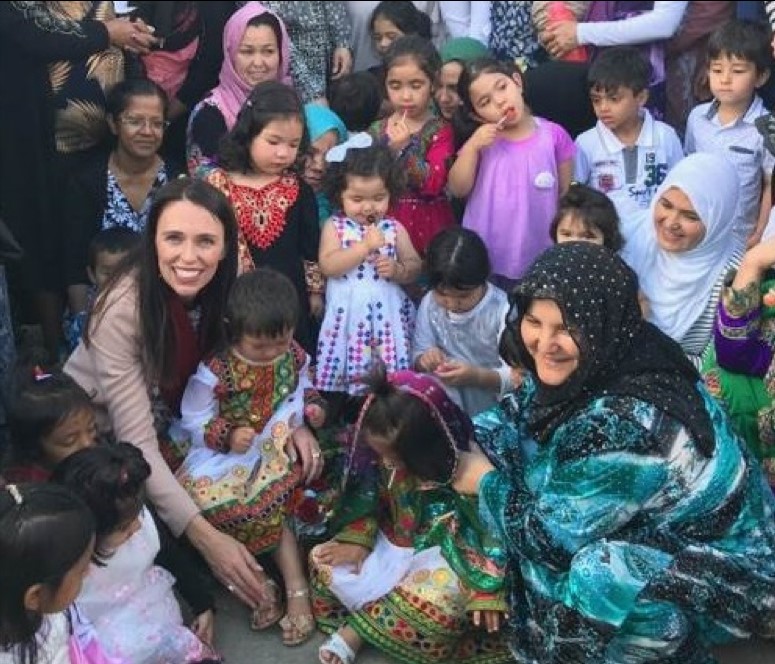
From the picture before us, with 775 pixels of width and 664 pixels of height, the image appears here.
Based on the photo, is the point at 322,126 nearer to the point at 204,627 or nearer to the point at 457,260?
the point at 457,260

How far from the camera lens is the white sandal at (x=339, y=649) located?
3090mm

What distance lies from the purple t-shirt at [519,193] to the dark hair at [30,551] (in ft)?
7.31

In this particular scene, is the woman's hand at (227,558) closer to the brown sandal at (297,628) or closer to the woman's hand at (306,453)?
the brown sandal at (297,628)

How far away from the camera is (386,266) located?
3973 millimetres

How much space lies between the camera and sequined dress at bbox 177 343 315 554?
3.29m

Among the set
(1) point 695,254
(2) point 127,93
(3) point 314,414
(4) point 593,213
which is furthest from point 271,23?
(1) point 695,254

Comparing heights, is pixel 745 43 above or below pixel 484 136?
above

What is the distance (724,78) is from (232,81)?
1935 millimetres

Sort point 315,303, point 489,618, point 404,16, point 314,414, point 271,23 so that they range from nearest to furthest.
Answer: point 489,618 → point 314,414 → point 315,303 → point 271,23 → point 404,16

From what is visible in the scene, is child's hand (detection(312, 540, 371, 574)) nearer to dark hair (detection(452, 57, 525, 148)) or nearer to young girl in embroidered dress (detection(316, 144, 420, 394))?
young girl in embroidered dress (detection(316, 144, 420, 394))

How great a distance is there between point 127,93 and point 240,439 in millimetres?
1582

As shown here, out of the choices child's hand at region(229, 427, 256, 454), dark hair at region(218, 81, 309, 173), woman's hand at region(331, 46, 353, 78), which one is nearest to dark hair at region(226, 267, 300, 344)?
child's hand at region(229, 427, 256, 454)

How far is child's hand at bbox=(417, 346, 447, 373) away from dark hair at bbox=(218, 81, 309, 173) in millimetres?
924

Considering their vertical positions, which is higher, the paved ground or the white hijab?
the white hijab
